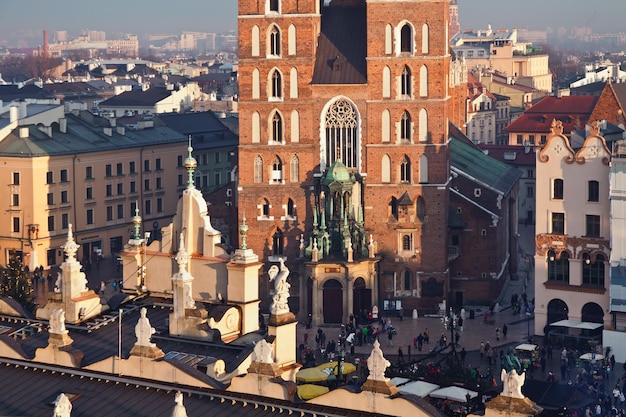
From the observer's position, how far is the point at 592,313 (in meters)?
78.4

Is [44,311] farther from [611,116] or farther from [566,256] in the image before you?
[611,116]

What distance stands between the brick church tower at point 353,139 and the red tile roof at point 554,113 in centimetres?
5943

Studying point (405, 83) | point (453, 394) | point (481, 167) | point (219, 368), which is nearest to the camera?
point (219, 368)

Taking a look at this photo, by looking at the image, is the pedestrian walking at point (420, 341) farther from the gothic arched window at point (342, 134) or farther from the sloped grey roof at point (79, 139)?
the sloped grey roof at point (79, 139)

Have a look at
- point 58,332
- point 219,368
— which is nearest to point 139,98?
point 58,332

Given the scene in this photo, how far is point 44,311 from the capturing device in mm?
51250

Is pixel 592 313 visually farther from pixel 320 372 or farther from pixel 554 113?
pixel 554 113

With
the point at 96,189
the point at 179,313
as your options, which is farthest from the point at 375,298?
the point at 179,313

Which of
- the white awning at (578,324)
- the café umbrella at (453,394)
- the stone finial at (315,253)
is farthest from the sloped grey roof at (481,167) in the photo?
the café umbrella at (453,394)

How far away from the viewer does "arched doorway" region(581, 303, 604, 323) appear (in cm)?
7812

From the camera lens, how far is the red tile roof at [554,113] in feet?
481

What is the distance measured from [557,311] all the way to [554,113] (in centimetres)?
7061

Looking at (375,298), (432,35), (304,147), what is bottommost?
(375,298)

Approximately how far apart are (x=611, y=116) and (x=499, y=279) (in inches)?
1355
